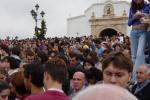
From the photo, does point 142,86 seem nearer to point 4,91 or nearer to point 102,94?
point 4,91

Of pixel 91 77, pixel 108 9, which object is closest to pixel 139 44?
pixel 91 77

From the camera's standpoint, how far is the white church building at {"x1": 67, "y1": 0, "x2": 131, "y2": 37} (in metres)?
72.2

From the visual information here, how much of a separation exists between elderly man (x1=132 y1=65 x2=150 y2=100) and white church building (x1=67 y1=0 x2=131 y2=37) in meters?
62.5

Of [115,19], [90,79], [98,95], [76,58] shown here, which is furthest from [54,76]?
[115,19]

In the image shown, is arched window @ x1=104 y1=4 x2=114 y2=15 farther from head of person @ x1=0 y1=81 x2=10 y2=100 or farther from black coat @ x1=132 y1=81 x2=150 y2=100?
head of person @ x1=0 y1=81 x2=10 y2=100

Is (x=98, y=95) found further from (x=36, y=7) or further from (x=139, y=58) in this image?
(x=36, y=7)

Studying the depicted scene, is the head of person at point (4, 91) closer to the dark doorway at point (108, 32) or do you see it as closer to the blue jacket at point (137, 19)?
the blue jacket at point (137, 19)

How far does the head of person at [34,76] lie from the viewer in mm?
5617

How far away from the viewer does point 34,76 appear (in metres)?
5.65

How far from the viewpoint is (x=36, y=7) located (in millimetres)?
31766

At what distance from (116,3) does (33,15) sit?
1762 inches

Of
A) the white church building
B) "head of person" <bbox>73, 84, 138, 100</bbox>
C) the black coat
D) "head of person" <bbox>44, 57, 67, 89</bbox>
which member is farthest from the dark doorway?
"head of person" <bbox>73, 84, 138, 100</bbox>

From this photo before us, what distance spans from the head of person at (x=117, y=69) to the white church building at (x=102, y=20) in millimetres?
65502

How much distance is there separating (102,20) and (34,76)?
6853 cm
